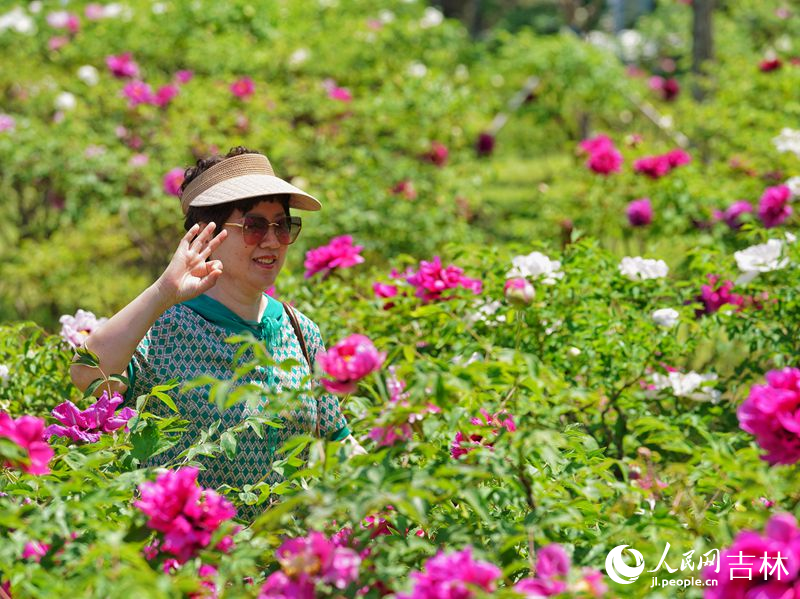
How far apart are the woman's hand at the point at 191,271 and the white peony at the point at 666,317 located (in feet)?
4.08

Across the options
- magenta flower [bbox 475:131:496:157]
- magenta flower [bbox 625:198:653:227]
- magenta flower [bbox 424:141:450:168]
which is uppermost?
magenta flower [bbox 424:141:450:168]

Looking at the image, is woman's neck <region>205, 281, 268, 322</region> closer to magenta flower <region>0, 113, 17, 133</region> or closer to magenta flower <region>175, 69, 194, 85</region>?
magenta flower <region>0, 113, 17, 133</region>

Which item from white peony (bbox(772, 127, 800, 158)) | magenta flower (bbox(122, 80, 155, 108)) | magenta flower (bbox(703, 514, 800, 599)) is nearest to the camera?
magenta flower (bbox(703, 514, 800, 599))

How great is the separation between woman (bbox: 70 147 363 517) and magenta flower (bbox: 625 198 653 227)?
2.49 metres

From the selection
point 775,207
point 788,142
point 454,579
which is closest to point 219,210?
point 454,579

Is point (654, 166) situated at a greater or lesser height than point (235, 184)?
lesser

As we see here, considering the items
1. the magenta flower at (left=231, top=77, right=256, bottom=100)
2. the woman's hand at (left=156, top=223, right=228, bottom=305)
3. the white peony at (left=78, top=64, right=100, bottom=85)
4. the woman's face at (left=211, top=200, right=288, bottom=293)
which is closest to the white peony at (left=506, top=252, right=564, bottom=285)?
the woman's face at (left=211, top=200, right=288, bottom=293)

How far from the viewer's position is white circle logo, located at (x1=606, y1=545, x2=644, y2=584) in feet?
5.37

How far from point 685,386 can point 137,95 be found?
12.8ft

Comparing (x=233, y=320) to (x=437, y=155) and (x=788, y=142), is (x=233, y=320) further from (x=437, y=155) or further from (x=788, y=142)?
(x=437, y=155)

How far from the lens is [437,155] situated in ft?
18.9

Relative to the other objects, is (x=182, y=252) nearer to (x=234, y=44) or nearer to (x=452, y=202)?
(x=452, y=202)

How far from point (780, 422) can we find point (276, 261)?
1.31 m

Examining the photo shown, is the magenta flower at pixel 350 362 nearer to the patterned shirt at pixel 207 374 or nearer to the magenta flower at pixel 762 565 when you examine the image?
the magenta flower at pixel 762 565
